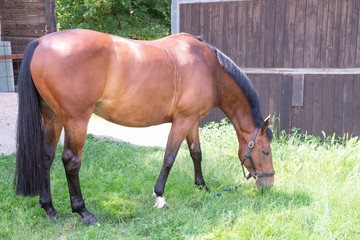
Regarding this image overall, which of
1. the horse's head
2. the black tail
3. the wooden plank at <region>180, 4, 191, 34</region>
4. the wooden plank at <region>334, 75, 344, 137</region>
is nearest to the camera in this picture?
the black tail

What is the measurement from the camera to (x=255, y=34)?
735 cm

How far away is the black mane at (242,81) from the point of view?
3.85 meters

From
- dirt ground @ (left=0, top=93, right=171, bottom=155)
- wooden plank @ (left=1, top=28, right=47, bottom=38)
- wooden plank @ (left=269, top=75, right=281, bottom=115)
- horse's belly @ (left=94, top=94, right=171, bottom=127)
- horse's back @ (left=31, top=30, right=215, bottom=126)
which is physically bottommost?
dirt ground @ (left=0, top=93, right=171, bottom=155)

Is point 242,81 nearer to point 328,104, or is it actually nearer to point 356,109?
point 328,104

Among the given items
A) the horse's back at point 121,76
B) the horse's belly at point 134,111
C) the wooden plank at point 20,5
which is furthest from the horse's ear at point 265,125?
the wooden plank at point 20,5

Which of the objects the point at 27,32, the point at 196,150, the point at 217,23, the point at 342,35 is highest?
the point at 217,23

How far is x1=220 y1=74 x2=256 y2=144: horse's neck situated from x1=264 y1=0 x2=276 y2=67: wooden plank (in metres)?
3.65

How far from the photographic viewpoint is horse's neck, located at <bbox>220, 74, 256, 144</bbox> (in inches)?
155

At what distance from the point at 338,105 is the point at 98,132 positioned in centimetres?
558

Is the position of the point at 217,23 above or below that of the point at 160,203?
above

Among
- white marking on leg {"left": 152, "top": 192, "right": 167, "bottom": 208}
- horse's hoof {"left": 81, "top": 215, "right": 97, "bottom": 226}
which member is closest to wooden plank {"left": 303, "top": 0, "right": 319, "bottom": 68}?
white marking on leg {"left": 152, "top": 192, "right": 167, "bottom": 208}

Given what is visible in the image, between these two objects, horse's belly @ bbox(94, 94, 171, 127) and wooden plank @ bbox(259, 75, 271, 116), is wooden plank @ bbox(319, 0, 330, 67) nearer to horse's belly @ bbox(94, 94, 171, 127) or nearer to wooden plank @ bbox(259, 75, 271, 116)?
wooden plank @ bbox(259, 75, 271, 116)

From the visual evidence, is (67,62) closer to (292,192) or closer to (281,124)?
(292,192)

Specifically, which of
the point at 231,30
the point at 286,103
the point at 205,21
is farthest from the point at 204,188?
the point at 205,21
